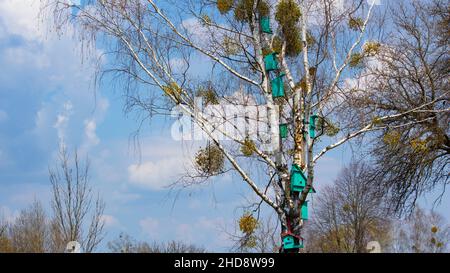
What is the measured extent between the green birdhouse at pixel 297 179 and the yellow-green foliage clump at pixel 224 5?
2850 mm

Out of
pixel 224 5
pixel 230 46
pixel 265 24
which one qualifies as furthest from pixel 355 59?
pixel 224 5

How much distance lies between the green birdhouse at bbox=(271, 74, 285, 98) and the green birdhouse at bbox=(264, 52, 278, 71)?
19 centimetres

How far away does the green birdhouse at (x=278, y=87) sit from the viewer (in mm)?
9789

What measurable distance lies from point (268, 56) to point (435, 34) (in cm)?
738

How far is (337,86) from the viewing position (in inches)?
397

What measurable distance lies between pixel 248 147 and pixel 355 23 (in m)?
3.11

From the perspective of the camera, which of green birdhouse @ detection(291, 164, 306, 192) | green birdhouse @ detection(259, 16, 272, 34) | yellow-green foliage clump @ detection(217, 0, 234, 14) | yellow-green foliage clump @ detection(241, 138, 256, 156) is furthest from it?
green birdhouse @ detection(259, 16, 272, 34)

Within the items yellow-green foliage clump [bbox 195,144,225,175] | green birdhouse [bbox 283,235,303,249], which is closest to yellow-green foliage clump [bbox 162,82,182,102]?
yellow-green foliage clump [bbox 195,144,225,175]

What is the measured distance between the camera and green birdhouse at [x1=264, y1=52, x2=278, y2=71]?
9836 millimetres

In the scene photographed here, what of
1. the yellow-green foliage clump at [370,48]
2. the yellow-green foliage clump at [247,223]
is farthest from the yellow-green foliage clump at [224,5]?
Result: the yellow-green foliage clump at [247,223]

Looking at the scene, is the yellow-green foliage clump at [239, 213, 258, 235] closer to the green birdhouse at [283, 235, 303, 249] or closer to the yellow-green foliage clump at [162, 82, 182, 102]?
the green birdhouse at [283, 235, 303, 249]
